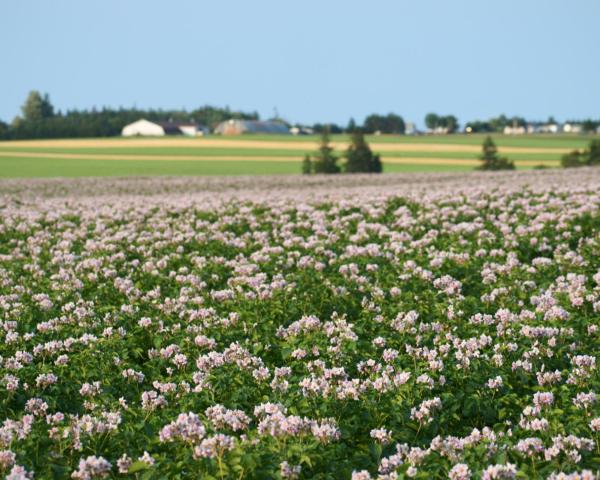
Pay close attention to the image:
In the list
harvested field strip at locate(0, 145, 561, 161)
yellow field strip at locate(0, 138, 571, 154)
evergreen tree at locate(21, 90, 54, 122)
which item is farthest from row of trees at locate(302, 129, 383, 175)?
evergreen tree at locate(21, 90, 54, 122)

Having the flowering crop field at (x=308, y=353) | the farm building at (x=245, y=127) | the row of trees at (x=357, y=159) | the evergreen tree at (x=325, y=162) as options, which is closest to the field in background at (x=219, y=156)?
the row of trees at (x=357, y=159)

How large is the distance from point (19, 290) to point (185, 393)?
19.5ft

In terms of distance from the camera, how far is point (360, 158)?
6688cm

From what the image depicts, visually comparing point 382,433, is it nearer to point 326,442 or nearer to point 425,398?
point 326,442

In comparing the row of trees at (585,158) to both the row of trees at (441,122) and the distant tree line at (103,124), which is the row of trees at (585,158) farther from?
the row of trees at (441,122)

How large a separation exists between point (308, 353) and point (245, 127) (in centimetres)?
17859

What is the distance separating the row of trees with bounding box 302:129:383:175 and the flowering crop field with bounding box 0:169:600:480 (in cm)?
4736

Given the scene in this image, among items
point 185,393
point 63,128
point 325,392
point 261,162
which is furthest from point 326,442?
point 63,128

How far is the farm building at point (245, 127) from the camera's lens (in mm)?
178875

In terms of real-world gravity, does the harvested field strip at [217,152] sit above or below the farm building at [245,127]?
below

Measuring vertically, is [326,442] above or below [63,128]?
below

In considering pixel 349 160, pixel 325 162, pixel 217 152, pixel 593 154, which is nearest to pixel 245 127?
pixel 217 152

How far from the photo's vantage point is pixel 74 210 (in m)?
24.4

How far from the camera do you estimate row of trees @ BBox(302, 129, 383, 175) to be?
64.6 meters
